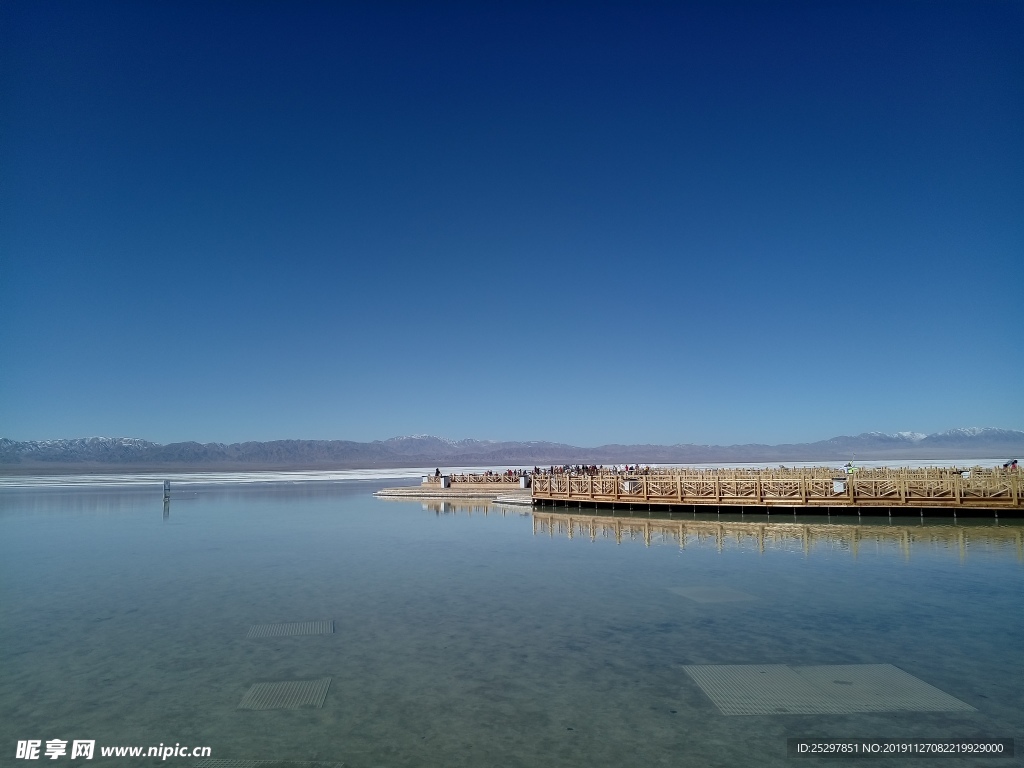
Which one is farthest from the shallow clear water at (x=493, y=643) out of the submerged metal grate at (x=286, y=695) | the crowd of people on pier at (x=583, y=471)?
the crowd of people on pier at (x=583, y=471)

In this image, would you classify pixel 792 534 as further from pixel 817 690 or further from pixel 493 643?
pixel 493 643

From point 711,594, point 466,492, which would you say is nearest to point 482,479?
point 466,492

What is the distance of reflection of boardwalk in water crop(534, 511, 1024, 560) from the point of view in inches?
783

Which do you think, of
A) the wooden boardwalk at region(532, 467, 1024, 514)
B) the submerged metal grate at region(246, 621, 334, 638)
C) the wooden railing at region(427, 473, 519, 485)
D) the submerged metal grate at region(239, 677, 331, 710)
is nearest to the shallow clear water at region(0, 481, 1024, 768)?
the submerged metal grate at region(239, 677, 331, 710)

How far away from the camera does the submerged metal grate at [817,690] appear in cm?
727

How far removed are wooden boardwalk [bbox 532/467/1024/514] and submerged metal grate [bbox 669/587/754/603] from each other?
17.1m

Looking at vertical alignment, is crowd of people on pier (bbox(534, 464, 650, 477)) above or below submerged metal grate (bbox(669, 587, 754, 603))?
above

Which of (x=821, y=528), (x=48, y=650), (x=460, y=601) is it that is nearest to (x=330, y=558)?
(x=460, y=601)

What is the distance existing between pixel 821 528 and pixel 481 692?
67.1ft

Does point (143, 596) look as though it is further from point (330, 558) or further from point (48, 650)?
point (330, 558)

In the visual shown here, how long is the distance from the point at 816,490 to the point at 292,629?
87.8 ft

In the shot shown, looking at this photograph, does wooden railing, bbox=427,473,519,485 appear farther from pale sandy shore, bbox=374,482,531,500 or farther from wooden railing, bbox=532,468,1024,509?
wooden railing, bbox=532,468,1024,509

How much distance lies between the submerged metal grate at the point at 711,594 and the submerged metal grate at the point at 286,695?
768cm

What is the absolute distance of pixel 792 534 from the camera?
→ 74.4 feet
